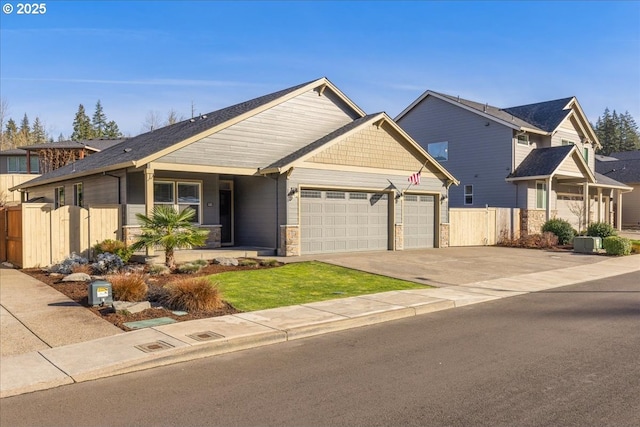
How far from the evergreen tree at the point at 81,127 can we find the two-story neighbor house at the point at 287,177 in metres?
63.5

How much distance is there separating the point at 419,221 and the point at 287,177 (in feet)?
25.3

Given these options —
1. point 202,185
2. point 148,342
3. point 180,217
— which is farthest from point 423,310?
point 202,185

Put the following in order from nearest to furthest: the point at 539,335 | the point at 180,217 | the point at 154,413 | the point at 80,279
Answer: the point at 154,413 < the point at 539,335 < the point at 80,279 < the point at 180,217

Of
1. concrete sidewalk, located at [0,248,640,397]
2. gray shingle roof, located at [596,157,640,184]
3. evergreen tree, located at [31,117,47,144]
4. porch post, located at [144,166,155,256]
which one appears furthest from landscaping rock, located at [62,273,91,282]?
evergreen tree, located at [31,117,47,144]

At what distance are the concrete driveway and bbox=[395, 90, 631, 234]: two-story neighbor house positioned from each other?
701 cm

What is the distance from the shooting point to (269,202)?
784 inches

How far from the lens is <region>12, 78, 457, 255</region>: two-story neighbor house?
18453 millimetres

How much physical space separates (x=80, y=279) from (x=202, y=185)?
25.1 feet

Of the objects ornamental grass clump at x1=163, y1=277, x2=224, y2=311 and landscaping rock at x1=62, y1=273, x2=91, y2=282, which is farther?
landscaping rock at x1=62, y1=273, x2=91, y2=282

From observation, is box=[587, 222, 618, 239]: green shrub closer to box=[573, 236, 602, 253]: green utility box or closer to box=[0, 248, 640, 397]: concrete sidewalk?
box=[573, 236, 602, 253]: green utility box

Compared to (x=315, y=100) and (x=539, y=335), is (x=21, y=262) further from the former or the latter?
(x=539, y=335)

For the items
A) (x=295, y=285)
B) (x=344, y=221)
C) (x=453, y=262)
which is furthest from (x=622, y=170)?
(x=295, y=285)

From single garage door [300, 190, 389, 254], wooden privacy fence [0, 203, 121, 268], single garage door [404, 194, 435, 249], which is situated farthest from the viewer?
single garage door [404, 194, 435, 249]

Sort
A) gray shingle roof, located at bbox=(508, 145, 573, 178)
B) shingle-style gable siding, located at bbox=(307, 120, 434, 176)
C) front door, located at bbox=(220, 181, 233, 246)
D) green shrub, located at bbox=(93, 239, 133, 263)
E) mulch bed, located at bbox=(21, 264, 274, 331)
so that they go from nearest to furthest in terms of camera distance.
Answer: mulch bed, located at bbox=(21, 264, 274, 331), green shrub, located at bbox=(93, 239, 133, 263), shingle-style gable siding, located at bbox=(307, 120, 434, 176), front door, located at bbox=(220, 181, 233, 246), gray shingle roof, located at bbox=(508, 145, 573, 178)
